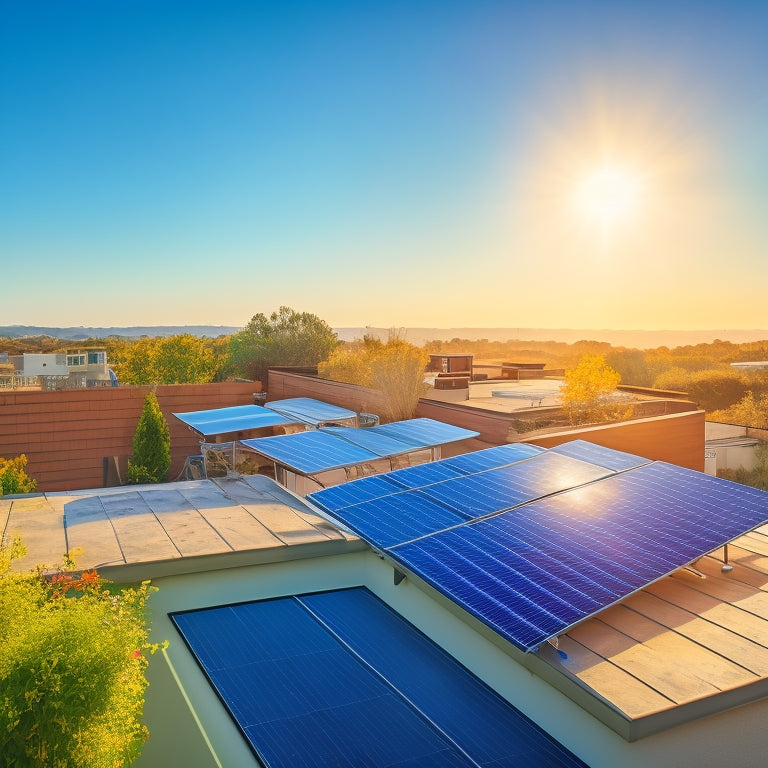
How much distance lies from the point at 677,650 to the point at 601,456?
4.12m

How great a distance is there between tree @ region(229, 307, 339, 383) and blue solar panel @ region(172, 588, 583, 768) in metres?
23.3

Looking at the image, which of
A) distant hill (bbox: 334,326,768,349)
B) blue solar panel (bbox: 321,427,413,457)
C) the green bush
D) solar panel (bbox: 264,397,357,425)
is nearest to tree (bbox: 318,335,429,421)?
solar panel (bbox: 264,397,357,425)

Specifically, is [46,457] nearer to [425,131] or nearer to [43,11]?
[43,11]

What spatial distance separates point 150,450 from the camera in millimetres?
18828

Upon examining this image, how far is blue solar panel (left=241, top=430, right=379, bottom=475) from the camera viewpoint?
422 inches

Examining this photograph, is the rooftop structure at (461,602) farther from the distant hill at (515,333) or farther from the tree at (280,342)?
the distant hill at (515,333)

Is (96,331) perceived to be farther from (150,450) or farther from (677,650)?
(677,650)

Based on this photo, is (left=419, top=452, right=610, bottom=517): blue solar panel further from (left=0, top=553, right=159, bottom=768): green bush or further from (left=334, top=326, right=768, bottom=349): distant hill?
(left=334, top=326, right=768, bottom=349): distant hill

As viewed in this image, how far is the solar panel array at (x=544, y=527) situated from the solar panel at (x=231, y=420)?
6450mm

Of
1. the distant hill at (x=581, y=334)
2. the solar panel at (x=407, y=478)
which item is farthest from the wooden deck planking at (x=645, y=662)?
the distant hill at (x=581, y=334)

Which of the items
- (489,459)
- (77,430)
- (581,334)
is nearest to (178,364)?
(77,430)

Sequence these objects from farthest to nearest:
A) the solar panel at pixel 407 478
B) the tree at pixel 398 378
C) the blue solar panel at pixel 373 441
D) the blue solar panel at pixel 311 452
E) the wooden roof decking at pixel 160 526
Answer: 1. the tree at pixel 398 378
2. the blue solar panel at pixel 373 441
3. the blue solar panel at pixel 311 452
4. the solar panel at pixel 407 478
5. the wooden roof decking at pixel 160 526

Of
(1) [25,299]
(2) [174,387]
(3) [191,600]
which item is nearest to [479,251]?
(2) [174,387]

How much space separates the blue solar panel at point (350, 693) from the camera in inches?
211
